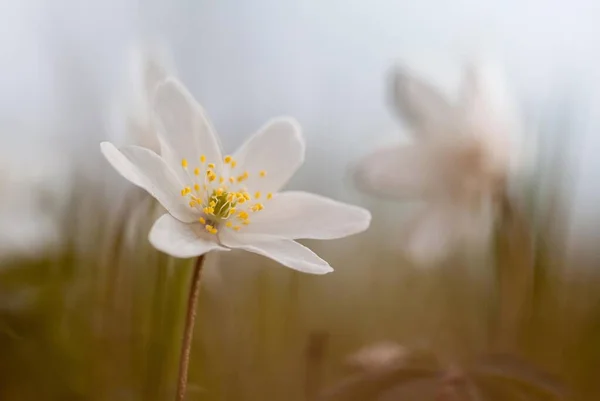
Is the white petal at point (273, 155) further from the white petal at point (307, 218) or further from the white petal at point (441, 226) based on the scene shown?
the white petal at point (441, 226)

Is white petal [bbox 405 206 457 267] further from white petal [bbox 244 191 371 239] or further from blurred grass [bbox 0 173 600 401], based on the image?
white petal [bbox 244 191 371 239]

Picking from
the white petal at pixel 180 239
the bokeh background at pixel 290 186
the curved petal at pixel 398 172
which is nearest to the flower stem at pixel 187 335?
the white petal at pixel 180 239

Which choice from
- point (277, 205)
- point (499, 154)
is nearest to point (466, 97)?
point (499, 154)

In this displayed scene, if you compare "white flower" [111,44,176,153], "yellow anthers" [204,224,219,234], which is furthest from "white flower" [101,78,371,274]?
"white flower" [111,44,176,153]

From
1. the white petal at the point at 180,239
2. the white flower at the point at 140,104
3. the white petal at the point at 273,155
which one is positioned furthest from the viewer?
the white flower at the point at 140,104

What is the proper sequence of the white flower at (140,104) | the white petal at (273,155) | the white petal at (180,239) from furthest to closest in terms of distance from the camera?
the white flower at (140,104) < the white petal at (273,155) < the white petal at (180,239)

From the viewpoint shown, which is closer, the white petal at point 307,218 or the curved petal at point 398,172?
the white petal at point 307,218

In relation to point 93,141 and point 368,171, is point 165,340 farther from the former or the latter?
point 93,141
